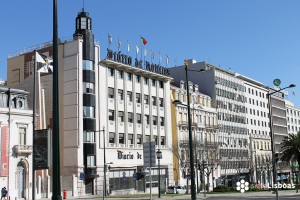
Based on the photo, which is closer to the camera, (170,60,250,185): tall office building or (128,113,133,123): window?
(128,113,133,123): window

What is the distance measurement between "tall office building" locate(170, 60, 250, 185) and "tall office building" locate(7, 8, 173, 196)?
22.1 metres

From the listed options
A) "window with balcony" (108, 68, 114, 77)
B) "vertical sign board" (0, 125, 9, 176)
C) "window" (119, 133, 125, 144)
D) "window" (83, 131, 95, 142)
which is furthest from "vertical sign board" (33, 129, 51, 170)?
"window" (119, 133, 125, 144)

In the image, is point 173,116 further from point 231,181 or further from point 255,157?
point 255,157

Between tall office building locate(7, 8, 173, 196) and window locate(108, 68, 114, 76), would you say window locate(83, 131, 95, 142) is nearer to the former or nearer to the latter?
tall office building locate(7, 8, 173, 196)

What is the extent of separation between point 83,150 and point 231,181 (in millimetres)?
43963

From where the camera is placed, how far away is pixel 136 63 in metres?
73.3

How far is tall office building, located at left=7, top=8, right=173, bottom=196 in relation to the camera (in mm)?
61531

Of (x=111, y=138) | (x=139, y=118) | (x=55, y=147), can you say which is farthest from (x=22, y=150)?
(x=55, y=147)

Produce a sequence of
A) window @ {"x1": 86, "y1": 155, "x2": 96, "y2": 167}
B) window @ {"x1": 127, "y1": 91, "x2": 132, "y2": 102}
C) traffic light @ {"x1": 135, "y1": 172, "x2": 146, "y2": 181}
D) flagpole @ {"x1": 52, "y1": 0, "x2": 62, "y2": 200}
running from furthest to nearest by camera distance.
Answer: window @ {"x1": 127, "y1": 91, "x2": 132, "y2": 102} < traffic light @ {"x1": 135, "y1": 172, "x2": 146, "y2": 181} < window @ {"x1": 86, "y1": 155, "x2": 96, "y2": 167} < flagpole @ {"x1": 52, "y1": 0, "x2": 62, "y2": 200}

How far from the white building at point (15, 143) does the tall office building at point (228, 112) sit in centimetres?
4642

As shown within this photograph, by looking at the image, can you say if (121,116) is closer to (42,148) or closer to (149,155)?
(149,155)

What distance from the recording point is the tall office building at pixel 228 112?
9594cm

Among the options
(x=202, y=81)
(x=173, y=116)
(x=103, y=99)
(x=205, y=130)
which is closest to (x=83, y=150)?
(x=103, y=99)

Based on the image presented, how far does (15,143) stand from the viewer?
51.4m
